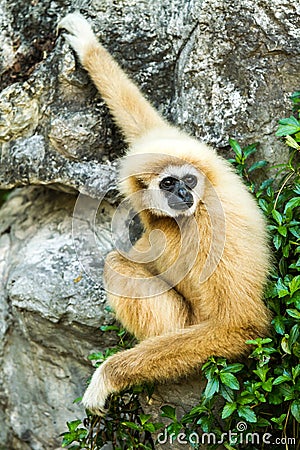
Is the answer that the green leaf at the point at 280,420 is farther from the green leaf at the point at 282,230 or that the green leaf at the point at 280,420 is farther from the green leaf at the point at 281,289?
the green leaf at the point at 282,230

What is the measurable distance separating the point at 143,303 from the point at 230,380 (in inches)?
30.7

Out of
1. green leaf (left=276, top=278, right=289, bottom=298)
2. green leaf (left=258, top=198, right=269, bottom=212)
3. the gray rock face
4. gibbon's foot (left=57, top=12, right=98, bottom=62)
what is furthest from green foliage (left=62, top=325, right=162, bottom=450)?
gibbon's foot (left=57, top=12, right=98, bottom=62)

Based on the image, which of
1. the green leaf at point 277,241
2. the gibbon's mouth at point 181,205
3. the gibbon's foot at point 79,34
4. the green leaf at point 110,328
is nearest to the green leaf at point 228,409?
the green leaf at point 277,241

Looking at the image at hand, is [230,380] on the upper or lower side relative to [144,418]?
upper

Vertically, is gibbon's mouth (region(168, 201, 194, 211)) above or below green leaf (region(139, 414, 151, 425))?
above

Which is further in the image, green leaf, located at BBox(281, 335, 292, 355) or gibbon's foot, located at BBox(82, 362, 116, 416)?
gibbon's foot, located at BBox(82, 362, 116, 416)

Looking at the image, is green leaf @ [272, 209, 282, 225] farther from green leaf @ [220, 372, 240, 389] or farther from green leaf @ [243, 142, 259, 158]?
green leaf @ [220, 372, 240, 389]

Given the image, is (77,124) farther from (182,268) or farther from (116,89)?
(182,268)

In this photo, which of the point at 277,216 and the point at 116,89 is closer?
the point at 277,216

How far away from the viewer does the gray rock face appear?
4508 mm

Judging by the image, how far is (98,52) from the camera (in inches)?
186

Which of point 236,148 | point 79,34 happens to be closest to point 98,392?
point 236,148

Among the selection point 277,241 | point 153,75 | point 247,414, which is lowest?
point 247,414

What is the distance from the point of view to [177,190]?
3.97 meters
